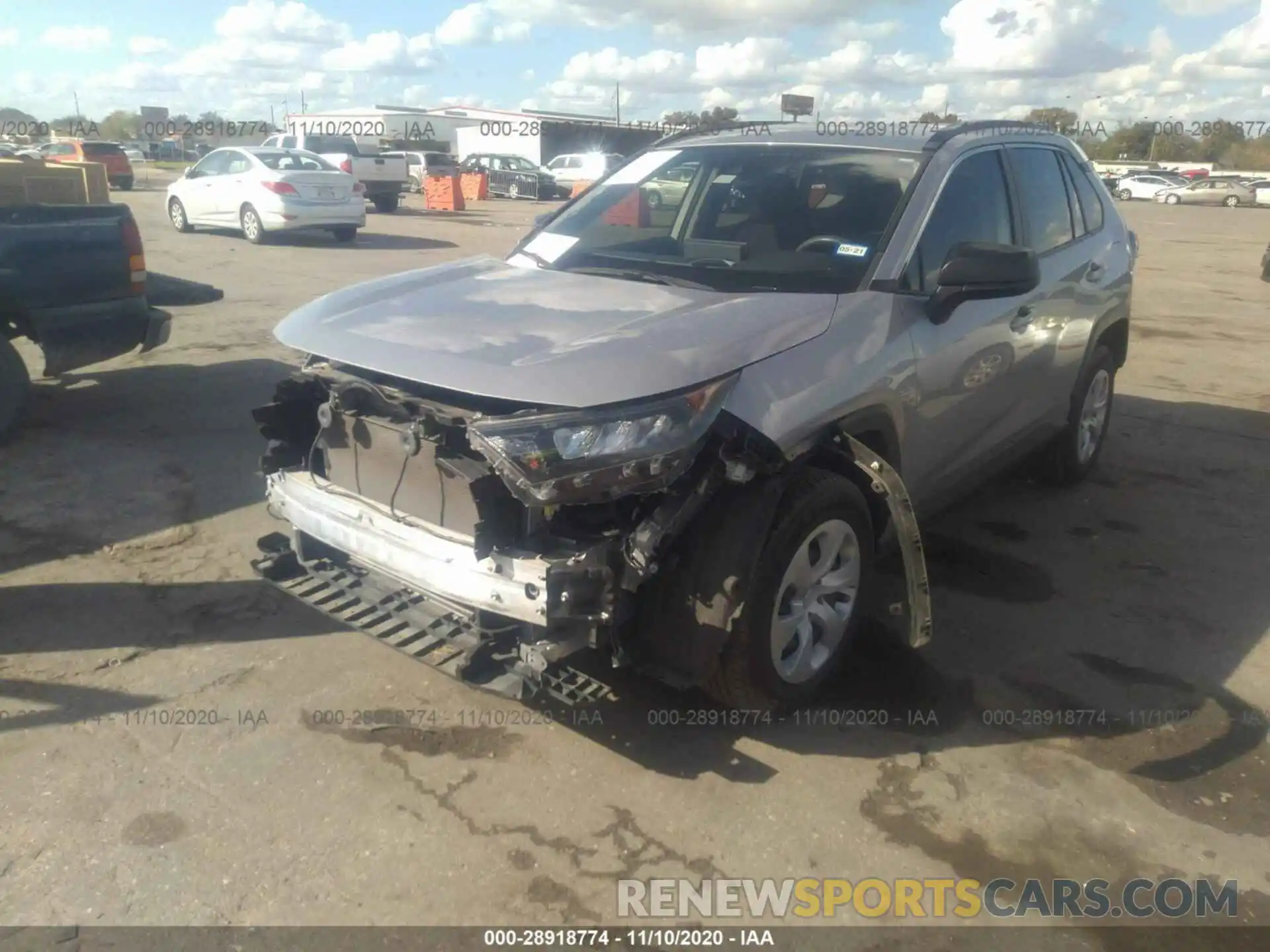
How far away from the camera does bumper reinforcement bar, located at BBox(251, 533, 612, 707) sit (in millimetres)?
2990

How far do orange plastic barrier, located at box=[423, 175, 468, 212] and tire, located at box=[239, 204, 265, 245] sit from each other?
10.8 m

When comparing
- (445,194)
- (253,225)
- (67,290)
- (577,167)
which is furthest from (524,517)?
(577,167)

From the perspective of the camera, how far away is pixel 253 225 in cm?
1645

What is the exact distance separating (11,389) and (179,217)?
1360cm

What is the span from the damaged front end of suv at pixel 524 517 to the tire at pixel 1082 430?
10.5 ft

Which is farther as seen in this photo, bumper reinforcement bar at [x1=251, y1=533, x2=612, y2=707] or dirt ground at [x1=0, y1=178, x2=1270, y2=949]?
bumper reinforcement bar at [x1=251, y1=533, x2=612, y2=707]

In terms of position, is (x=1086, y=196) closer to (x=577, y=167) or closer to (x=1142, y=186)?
(x=577, y=167)

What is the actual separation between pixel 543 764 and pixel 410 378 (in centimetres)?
130

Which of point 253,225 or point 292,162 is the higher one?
point 292,162

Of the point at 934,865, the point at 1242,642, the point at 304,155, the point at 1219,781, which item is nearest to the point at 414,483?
the point at 934,865

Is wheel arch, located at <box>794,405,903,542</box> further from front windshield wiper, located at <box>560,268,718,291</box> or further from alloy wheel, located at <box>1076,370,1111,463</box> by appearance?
alloy wheel, located at <box>1076,370,1111,463</box>

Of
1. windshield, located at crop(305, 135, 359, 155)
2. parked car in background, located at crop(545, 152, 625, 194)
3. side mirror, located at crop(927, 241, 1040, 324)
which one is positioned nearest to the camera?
side mirror, located at crop(927, 241, 1040, 324)

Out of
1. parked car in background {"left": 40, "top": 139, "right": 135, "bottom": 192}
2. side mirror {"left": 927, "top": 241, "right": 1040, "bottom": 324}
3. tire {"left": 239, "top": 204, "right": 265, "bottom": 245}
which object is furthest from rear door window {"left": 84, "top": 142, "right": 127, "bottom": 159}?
side mirror {"left": 927, "top": 241, "right": 1040, "bottom": 324}

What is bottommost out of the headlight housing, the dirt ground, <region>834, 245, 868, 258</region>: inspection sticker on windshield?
the dirt ground
